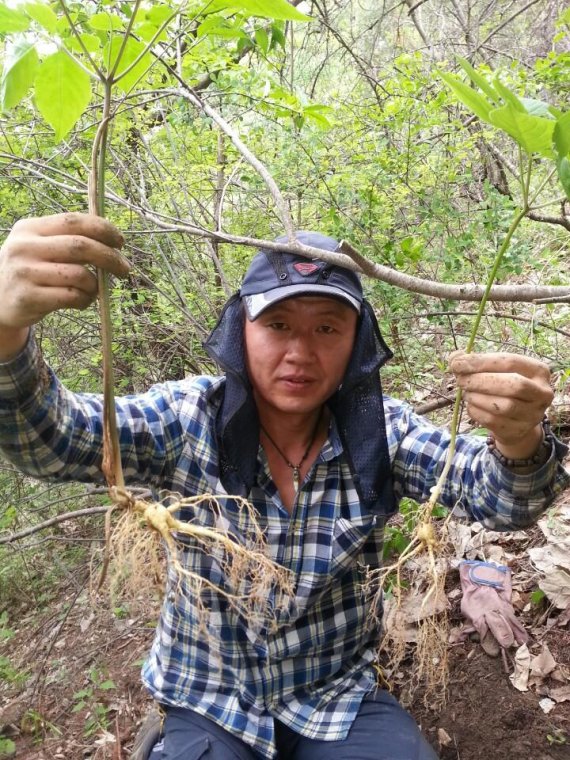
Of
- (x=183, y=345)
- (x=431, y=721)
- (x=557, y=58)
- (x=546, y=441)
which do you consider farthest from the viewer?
(x=183, y=345)

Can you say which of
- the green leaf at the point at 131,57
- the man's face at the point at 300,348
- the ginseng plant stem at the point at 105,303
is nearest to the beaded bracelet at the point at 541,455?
the man's face at the point at 300,348

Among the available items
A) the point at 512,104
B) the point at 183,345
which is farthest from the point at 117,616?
the point at 512,104

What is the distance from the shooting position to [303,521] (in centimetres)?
159

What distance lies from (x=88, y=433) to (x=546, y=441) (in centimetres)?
102

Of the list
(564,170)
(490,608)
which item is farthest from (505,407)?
(490,608)

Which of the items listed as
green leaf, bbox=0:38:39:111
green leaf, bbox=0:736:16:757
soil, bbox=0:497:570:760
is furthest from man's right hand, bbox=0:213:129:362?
green leaf, bbox=0:736:16:757

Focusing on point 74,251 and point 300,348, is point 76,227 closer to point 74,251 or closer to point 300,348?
point 74,251

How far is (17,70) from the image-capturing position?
35.9 inches

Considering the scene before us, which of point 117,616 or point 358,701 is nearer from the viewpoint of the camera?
point 358,701

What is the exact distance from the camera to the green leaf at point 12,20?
2.86 feet

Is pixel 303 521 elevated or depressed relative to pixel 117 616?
elevated

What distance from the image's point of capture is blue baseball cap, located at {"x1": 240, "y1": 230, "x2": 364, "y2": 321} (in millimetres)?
1375

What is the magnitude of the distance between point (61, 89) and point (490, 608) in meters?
2.16

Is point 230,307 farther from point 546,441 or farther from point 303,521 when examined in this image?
point 546,441
